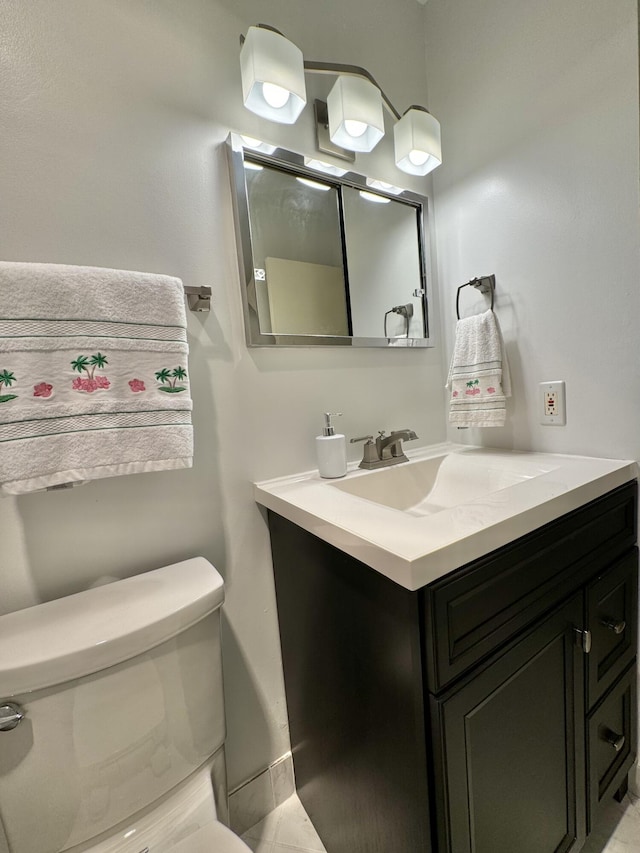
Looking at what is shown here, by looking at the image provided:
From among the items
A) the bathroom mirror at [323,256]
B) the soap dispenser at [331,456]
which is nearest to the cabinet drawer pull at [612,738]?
the soap dispenser at [331,456]

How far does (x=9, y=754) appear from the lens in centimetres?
57

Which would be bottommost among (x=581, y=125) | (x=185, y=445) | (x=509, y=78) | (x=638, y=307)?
(x=185, y=445)

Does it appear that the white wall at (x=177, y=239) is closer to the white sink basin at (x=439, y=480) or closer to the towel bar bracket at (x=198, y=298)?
the towel bar bracket at (x=198, y=298)

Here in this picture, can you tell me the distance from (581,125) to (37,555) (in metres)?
1.59

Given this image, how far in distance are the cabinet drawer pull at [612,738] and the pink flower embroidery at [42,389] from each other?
1389 millimetres

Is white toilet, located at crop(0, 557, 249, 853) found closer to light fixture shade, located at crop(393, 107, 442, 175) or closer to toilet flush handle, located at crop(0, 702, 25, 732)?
Answer: toilet flush handle, located at crop(0, 702, 25, 732)

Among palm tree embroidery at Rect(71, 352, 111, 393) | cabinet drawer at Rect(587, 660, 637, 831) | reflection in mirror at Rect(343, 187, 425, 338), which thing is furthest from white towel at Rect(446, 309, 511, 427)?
palm tree embroidery at Rect(71, 352, 111, 393)

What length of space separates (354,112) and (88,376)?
0.94 meters

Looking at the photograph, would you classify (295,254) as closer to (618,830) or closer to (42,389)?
(42,389)

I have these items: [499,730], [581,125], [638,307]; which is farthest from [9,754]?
[581,125]

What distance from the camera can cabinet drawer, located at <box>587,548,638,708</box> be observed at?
2.76ft

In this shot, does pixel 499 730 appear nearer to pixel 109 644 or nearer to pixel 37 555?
pixel 109 644

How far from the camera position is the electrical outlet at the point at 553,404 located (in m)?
1.07

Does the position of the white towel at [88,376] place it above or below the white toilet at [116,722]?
above
